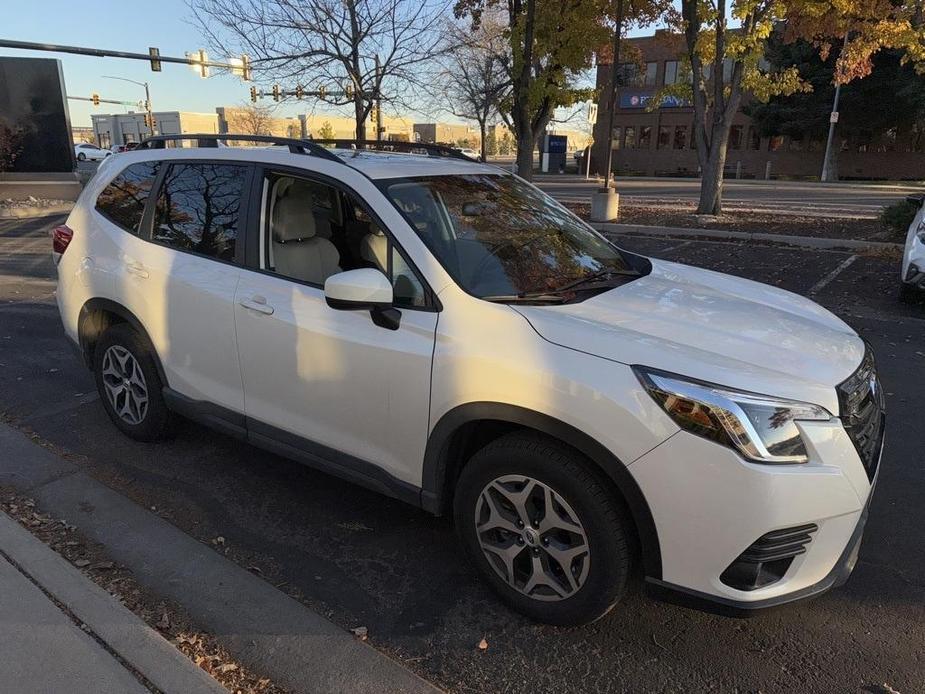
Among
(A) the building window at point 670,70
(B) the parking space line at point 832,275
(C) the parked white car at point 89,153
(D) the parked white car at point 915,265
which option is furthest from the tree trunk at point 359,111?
(C) the parked white car at point 89,153

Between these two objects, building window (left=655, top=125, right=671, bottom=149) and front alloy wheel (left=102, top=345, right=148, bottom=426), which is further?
building window (left=655, top=125, right=671, bottom=149)

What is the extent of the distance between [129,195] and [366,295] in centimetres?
227

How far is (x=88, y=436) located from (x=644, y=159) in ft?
166

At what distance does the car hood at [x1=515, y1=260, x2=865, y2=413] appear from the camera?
7.36ft

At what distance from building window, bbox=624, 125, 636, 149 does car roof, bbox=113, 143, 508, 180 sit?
1994 inches

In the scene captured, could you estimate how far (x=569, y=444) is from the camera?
2316 mm

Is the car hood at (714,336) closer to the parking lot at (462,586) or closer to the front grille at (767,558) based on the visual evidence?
the front grille at (767,558)

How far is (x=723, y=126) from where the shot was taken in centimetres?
1488

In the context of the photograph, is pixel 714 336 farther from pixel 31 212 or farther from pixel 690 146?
pixel 690 146

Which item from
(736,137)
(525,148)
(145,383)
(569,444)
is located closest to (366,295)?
(569,444)

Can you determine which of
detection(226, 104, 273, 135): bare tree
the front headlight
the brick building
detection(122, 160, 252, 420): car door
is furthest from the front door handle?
detection(226, 104, 273, 135): bare tree

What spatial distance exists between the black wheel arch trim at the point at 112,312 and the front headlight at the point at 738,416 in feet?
9.32

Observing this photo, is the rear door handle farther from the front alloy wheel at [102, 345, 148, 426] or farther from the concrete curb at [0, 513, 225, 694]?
the concrete curb at [0, 513, 225, 694]

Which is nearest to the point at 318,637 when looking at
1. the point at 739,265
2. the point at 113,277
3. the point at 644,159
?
the point at 113,277
